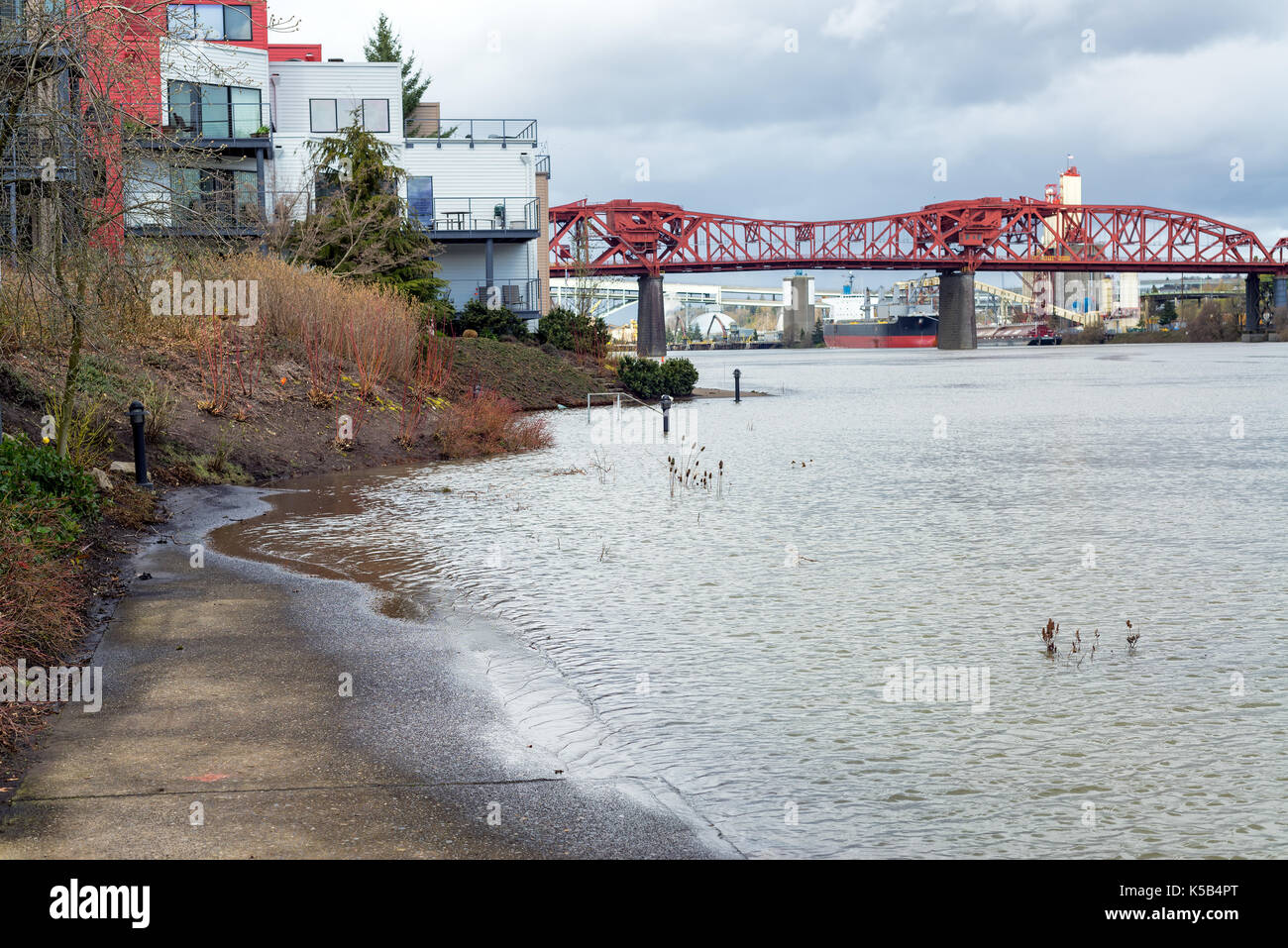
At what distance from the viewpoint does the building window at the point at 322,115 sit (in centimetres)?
5516

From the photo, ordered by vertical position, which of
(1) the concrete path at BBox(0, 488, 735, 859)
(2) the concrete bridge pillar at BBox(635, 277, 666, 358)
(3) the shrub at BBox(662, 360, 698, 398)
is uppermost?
(2) the concrete bridge pillar at BBox(635, 277, 666, 358)

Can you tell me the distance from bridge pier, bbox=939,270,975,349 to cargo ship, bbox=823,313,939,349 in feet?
62.7

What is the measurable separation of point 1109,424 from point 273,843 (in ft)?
91.5

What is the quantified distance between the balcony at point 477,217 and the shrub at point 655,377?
15.4 meters

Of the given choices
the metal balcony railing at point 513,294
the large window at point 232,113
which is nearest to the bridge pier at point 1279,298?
the metal balcony railing at point 513,294

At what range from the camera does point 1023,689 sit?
8.02 m

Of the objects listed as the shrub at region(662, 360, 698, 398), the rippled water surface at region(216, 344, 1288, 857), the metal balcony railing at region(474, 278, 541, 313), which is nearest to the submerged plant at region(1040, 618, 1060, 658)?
the rippled water surface at region(216, 344, 1288, 857)

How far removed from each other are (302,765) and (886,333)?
173739mm

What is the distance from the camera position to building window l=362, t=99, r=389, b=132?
55625 mm

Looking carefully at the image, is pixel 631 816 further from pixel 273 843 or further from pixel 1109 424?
pixel 1109 424

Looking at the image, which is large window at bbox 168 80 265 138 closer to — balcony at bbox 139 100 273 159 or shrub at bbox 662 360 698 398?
balcony at bbox 139 100 273 159

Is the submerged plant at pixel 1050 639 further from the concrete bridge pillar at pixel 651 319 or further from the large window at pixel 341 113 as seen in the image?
the concrete bridge pillar at pixel 651 319
